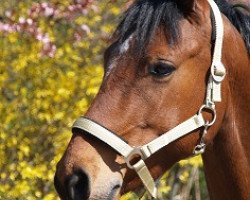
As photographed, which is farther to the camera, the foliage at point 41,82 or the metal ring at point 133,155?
the foliage at point 41,82

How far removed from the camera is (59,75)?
15.2 feet

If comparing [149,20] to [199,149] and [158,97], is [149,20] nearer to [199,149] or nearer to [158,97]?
[158,97]

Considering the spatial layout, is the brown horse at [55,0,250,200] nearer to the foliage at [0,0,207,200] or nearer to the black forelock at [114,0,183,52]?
the black forelock at [114,0,183,52]

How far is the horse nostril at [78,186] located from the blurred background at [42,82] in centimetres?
183

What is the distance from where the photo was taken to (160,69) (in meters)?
2.68

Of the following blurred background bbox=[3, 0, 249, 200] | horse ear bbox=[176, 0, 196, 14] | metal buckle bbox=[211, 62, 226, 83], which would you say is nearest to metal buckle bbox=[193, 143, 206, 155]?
metal buckle bbox=[211, 62, 226, 83]

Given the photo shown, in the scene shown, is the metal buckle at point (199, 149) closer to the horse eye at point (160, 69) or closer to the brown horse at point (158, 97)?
the brown horse at point (158, 97)

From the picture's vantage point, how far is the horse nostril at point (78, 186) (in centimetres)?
254

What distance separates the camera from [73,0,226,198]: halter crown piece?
8.55 ft

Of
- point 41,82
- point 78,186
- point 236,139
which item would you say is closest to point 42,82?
point 41,82

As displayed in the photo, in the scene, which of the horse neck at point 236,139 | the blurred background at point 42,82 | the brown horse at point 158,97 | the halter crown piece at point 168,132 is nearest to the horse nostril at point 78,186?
the brown horse at point 158,97

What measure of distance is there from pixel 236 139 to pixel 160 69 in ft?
1.62

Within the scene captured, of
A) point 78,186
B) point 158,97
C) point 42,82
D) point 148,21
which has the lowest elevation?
point 42,82

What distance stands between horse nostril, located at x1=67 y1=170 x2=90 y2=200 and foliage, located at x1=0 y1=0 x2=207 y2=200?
1.85 meters
